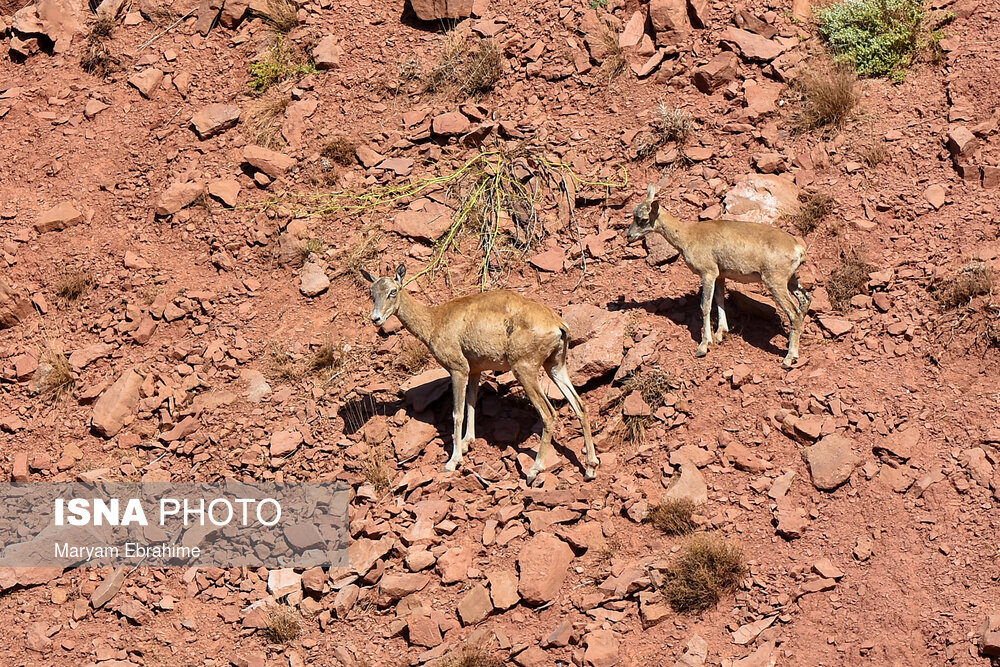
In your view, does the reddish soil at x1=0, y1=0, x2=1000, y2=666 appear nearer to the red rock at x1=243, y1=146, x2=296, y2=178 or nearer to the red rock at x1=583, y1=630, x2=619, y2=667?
the red rock at x1=583, y1=630, x2=619, y2=667

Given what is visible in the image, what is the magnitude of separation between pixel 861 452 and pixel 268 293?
7.82 metres

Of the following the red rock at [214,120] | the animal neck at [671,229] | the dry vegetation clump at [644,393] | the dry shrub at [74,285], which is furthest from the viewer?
the red rock at [214,120]

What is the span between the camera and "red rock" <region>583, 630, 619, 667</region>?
9328mm

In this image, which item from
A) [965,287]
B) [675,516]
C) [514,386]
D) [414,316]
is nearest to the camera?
[675,516]

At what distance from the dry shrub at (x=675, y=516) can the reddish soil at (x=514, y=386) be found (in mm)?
189

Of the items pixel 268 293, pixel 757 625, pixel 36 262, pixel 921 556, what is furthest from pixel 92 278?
pixel 921 556

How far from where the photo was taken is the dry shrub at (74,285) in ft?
48.1

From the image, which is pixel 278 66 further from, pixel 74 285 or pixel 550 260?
pixel 550 260

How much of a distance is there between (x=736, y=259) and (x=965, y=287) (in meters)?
2.44

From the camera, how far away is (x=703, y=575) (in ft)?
31.4

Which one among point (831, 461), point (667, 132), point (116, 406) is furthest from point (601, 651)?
point (667, 132)

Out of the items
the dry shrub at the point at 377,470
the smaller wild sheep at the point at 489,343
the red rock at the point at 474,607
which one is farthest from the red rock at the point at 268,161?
the red rock at the point at 474,607

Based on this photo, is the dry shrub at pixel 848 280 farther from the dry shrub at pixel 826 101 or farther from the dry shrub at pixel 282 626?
the dry shrub at pixel 282 626

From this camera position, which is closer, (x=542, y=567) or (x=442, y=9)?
(x=542, y=567)
